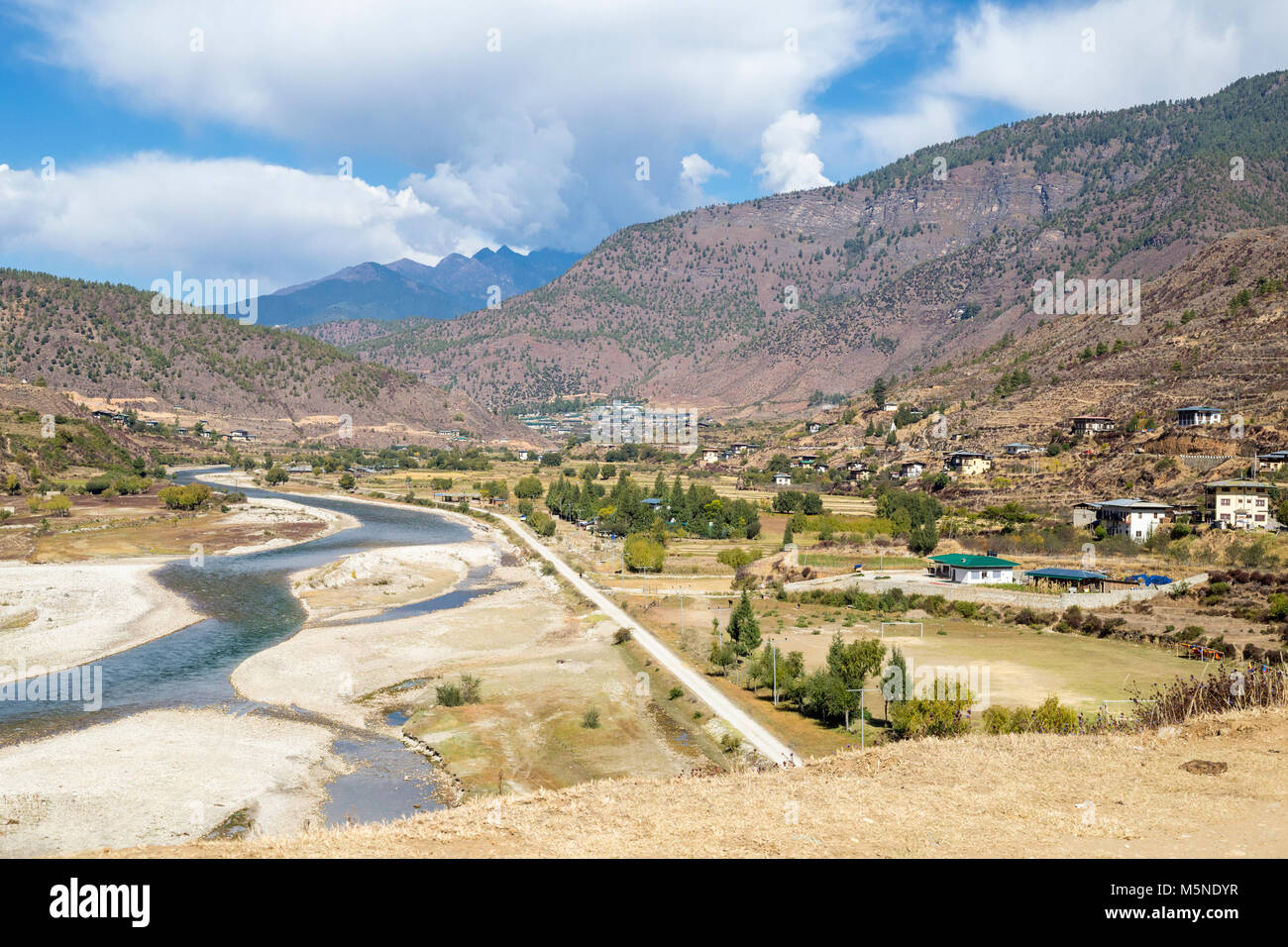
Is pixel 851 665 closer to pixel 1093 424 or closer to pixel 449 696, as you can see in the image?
pixel 449 696

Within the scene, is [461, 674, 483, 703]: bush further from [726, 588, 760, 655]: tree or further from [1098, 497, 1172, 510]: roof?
[1098, 497, 1172, 510]: roof

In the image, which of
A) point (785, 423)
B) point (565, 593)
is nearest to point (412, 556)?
point (565, 593)

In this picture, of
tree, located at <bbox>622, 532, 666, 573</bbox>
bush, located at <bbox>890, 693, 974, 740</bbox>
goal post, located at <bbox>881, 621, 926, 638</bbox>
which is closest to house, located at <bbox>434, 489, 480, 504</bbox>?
tree, located at <bbox>622, 532, 666, 573</bbox>

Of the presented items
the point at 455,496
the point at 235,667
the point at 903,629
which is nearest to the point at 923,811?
the point at 903,629

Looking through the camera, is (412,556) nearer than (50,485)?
Yes

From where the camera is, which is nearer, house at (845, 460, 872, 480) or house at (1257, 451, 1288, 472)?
house at (1257, 451, 1288, 472)
